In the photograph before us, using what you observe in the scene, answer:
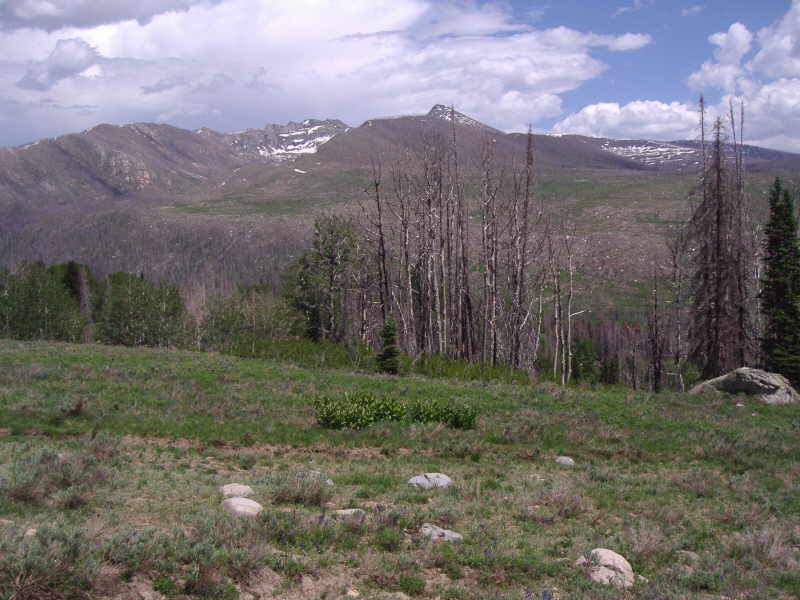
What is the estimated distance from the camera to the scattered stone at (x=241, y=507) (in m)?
7.27

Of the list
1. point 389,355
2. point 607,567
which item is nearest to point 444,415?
point 607,567

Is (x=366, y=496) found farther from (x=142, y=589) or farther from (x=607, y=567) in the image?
(x=142, y=589)

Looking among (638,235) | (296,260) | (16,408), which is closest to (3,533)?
(16,408)

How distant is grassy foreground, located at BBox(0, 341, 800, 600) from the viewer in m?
5.68

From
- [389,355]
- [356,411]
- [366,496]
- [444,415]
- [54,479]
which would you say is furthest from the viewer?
[389,355]

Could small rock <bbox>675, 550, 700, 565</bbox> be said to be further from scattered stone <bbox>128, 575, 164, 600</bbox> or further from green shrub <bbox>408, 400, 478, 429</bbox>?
green shrub <bbox>408, 400, 478, 429</bbox>

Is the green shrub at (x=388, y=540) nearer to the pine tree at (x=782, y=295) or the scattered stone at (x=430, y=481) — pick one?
the scattered stone at (x=430, y=481)

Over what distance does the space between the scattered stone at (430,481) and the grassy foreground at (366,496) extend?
359mm

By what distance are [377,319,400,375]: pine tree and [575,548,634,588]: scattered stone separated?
16131 millimetres

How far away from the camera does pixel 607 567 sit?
6.52m

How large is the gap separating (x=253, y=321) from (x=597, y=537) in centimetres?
4317

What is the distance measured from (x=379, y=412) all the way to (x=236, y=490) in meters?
5.69

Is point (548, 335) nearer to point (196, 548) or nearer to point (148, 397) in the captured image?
point (148, 397)

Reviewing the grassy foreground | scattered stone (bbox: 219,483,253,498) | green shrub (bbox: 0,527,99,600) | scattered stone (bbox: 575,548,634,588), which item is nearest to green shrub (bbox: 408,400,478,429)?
the grassy foreground
